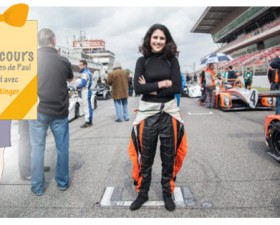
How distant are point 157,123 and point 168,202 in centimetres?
76

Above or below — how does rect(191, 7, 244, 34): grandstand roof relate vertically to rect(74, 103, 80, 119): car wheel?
above

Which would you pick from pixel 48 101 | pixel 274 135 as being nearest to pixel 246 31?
pixel 274 135

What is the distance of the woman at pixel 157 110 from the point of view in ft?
8.30

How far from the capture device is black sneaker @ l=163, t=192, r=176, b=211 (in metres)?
2.55

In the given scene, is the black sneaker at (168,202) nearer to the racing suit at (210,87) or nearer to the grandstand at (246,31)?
the racing suit at (210,87)

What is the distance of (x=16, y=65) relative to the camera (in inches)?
89.2

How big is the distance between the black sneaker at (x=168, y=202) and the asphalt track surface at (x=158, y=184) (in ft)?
0.16

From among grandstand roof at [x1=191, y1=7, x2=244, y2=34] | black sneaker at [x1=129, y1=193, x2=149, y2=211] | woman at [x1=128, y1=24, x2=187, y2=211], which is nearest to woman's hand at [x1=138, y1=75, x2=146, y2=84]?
woman at [x1=128, y1=24, x2=187, y2=211]

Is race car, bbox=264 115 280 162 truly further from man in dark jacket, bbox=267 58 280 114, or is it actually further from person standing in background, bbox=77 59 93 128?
person standing in background, bbox=77 59 93 128

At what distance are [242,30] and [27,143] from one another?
1875 inches

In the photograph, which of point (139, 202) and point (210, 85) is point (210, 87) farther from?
point (139, 202)

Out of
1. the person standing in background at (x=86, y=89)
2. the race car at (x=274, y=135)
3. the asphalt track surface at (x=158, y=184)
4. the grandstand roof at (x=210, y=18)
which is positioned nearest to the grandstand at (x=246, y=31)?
the grandstand roof at (x=210, y=18)

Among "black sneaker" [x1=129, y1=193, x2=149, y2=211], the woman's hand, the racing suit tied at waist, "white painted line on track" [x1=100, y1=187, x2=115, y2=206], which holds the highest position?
the woman's hand

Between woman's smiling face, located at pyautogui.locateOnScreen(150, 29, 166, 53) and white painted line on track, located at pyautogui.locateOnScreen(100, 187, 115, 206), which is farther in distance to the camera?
white painted line on track, located at pyautogui.locateOnScreen(100, 187, 115, 206)
